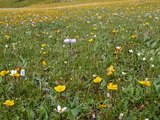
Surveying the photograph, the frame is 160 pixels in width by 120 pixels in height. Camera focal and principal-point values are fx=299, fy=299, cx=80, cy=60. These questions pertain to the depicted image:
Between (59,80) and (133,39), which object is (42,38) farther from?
(59,80)

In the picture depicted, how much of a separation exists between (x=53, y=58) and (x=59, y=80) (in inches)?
63.0

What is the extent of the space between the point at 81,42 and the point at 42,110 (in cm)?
447

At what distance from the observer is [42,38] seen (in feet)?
32.0

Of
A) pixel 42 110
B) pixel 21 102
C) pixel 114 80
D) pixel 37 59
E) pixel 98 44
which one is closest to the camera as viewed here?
pixel 42 110

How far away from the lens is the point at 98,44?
7707mm

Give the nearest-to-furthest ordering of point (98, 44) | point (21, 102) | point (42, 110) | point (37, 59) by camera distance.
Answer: point (42, 110)
point (21, 102)
point (37, 59)
point (98, 44)

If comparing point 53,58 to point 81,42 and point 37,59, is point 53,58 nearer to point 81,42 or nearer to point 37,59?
Answer: point 37,59

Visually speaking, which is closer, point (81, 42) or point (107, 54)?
point (107, 54)

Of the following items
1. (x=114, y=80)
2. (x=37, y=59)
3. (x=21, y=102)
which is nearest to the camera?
(x=21, y=102)

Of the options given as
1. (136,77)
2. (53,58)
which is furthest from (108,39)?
(136,77)

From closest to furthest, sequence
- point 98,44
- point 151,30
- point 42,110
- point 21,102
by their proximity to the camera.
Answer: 1. point 42,110
2. point 21,102
3. point 98,44
4. point 151,30

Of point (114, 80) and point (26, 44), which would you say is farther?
point (26, 44)

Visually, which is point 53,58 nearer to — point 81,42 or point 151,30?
point 81,42

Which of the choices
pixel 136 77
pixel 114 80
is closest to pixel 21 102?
pixel 114 80
